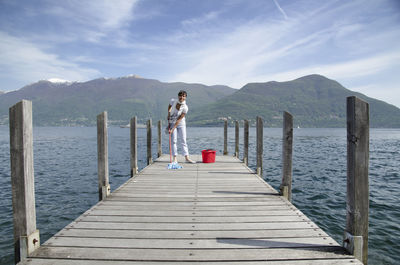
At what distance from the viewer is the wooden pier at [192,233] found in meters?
2.65

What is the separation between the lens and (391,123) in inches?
5281

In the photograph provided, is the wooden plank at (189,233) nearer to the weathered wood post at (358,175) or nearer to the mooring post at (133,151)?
the weathered wood post at (358,175)

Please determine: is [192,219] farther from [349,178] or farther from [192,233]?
[349,178]

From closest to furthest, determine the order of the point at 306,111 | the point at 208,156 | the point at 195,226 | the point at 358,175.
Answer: the point at 358,175
the point at 195,226
the point at 208,156
the point at 306,111

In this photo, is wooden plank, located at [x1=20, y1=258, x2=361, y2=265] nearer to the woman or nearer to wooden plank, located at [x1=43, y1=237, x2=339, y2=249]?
wooden plank, located at [x1=43, y1=237, x2=339, y2=249]

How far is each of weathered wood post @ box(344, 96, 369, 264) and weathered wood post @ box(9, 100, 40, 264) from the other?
3671 mm

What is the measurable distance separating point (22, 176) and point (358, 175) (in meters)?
3.83

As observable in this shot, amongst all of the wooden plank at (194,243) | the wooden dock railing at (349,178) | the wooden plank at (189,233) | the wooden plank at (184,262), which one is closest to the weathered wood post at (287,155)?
the wooden plank at (189,233)

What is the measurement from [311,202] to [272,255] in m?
6.86

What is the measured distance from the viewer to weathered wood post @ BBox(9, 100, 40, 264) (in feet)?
9.09

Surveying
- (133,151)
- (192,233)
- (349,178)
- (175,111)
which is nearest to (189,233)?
(192,233)

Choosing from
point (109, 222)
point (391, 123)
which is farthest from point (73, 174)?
point (391, 123)

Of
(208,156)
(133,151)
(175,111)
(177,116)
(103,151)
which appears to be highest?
(175,111)

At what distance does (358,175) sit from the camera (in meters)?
2.81
